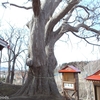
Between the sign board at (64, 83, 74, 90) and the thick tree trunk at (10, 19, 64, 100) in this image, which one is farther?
the thick tree trunk at (10, 19, 64, 100)

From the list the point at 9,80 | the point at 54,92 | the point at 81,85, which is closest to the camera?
the point at 54,92

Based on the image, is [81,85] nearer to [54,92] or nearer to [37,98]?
[54,92]

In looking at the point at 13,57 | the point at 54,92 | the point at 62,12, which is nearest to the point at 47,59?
the point at 54,92

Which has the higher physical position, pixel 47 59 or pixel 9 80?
pixel 47 59

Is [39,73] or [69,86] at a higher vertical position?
[39,73]

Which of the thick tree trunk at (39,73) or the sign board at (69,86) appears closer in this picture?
the sign board at (69,86)

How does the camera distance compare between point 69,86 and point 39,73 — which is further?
point 39,73

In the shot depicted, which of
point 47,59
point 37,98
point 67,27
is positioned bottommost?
point 37,98

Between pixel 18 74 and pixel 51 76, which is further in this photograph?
pixel 18 74

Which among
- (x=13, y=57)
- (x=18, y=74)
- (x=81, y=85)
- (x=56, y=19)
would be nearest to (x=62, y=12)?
(x=56, y=19)

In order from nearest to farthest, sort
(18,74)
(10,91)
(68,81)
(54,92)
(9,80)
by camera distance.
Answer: (68,81) < (54,92) < (10,91) < (9,80) < (18,74)

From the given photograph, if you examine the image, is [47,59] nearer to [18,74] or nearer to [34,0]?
[34,0]

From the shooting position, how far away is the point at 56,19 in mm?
6457

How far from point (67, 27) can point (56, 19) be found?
79 cm
